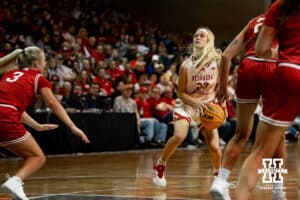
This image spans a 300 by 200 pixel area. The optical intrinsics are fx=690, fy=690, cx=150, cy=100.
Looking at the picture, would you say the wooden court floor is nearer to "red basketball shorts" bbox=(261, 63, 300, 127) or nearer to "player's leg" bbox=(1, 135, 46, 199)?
"player's leg" bbox=(1, 135, 46, 199)

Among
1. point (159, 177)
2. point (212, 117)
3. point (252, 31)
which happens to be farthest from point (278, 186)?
point (159, 177)

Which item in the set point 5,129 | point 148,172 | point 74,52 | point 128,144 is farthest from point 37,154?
point 74,52

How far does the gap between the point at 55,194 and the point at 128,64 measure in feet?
32.5

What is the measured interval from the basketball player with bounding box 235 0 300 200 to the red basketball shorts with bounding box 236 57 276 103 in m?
1.39

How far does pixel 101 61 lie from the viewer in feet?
55.6

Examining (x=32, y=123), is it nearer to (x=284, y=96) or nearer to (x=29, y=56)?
(x=29, y=56)

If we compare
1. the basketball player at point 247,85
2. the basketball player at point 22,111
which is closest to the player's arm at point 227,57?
the basketball player at point 247,85

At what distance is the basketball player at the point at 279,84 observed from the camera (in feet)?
14.8

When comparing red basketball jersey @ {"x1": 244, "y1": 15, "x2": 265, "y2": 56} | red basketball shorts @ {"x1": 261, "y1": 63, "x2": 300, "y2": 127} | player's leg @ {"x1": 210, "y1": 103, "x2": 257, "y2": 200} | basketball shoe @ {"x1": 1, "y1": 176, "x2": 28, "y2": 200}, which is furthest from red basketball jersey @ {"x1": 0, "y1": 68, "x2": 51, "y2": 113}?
red basketball shorts @ {"x1": 261, "y1": 63, "x2": 300, "y2": 127}

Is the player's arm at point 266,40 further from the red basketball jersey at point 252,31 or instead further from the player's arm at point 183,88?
the player's arm at point 183,88

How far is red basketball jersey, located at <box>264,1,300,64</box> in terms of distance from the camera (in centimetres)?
454

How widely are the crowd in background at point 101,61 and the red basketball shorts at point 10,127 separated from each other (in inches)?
300

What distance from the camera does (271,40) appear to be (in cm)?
457

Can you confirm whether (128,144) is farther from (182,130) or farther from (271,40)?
(271,40)
